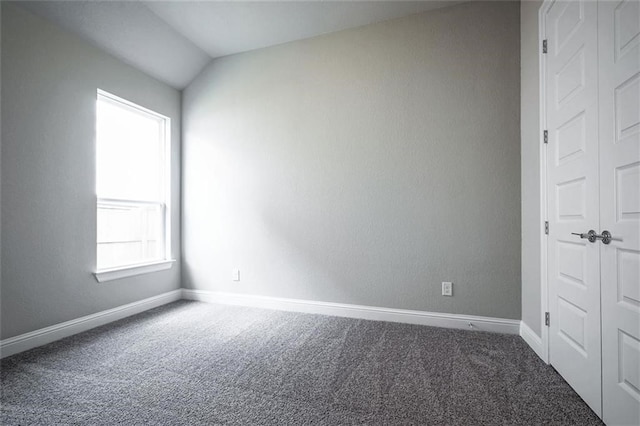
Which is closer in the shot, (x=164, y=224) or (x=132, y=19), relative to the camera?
(x=132, y=19)

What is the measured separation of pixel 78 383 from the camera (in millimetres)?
1911

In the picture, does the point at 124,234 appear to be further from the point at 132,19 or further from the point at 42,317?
the point at 132,19

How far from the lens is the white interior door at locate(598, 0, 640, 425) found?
4.37 feet

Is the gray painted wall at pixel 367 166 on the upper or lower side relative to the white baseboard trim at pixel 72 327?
upper

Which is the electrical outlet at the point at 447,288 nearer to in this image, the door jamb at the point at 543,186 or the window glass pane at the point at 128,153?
the door jamb at the point at 543,186

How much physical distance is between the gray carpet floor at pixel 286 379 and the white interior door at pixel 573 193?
0.24 meters

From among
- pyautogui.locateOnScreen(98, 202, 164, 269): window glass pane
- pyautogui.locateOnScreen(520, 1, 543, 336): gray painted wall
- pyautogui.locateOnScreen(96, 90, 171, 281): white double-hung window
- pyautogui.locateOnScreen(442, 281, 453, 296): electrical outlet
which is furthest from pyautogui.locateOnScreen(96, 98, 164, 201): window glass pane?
pyautogui.locateOnScreen(520, 1, 543, 336): gray painted wall

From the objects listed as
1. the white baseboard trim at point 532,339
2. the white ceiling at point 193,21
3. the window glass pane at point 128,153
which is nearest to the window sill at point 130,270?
the window glass pane at point 128,153

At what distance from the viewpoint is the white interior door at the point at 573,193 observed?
1.62m

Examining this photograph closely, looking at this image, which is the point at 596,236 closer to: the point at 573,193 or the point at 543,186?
the point at 573,193

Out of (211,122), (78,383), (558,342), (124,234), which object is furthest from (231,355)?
(211,122)

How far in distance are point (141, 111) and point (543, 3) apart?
3795 mm

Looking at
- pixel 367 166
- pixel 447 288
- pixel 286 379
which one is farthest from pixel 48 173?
pixel 447 288

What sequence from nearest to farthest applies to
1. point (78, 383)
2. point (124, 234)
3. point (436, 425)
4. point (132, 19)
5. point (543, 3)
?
1. point (436, 425)
2. point (78, 383)
3. point (543, 3)
4. point (132, 19)
5. point (124, 234)
